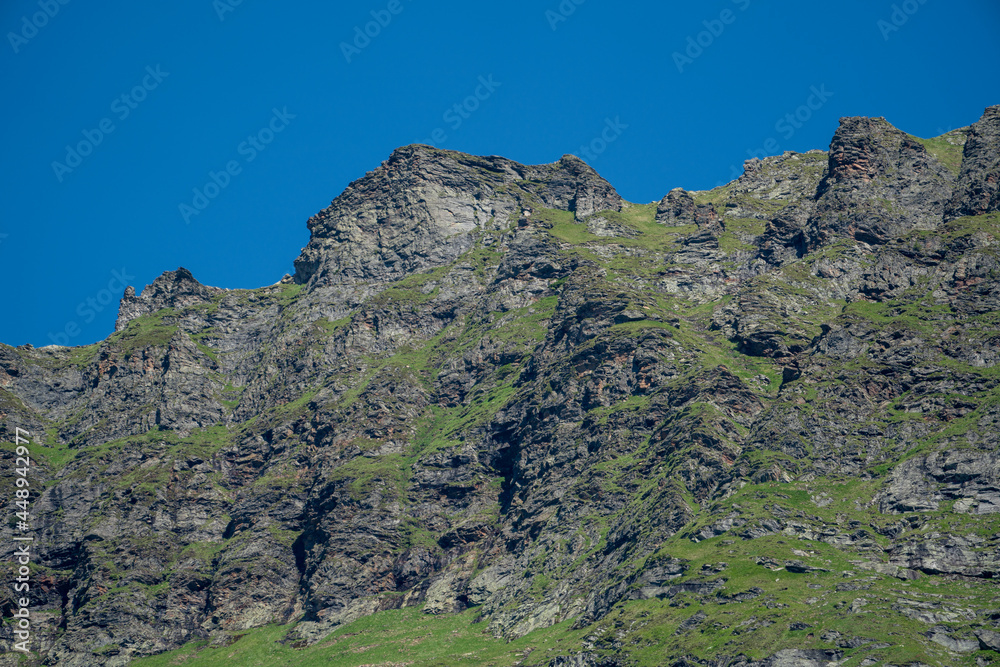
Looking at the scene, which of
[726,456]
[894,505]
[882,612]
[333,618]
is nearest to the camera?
[882,612]

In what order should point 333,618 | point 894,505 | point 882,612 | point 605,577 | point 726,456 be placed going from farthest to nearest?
point 333,618 < point 726,456 < point 605,577 < point 894,505 < point 882,612

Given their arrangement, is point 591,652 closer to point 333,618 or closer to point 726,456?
point 726,456

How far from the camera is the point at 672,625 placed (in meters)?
149

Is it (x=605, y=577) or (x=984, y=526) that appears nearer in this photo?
(x=984, y=526)

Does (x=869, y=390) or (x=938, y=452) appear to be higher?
(x=869, y=390)

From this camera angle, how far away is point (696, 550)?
162250 mm

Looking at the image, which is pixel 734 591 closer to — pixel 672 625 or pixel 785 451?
pixel 672 625

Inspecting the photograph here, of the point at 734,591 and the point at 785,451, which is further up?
the point at 785,451

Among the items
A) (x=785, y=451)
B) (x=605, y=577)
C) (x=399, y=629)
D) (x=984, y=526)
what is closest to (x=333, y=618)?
(x=399, y=629)

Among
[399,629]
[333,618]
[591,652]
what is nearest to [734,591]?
[591,652]

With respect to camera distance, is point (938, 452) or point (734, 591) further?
point (938, 452)

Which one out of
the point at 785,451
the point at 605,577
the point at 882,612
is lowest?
the point at 882,612

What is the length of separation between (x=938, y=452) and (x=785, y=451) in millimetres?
25656

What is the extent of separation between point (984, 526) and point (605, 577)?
196 feet
